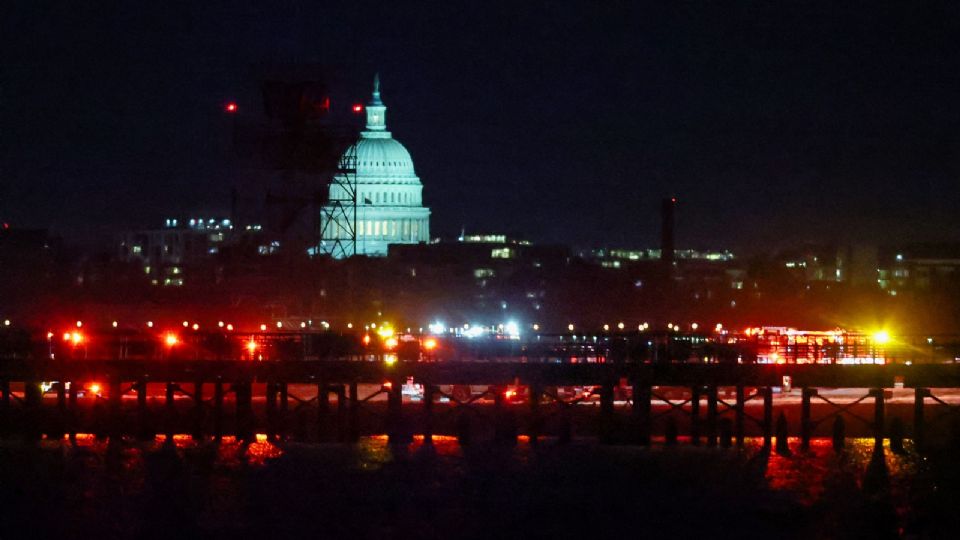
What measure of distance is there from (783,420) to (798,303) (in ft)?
260

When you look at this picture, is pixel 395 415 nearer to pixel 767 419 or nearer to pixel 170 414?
pixel 170 414

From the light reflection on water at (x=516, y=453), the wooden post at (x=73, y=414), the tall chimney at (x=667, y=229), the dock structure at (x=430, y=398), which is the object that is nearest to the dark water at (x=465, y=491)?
the light reflection on water at (x=516, y=453)

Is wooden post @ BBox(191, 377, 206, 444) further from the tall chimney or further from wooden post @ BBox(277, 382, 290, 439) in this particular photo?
the tall chimney

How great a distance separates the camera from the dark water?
59.8 metres

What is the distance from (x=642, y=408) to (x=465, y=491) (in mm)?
10342

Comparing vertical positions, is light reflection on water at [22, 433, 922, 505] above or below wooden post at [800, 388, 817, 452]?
below

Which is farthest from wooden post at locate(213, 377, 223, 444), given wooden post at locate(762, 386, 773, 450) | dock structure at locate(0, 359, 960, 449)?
wooden post at locate(762, 386, 773, 450)

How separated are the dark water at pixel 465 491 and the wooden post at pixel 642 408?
66 cm

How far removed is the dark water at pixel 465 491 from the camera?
59812mm

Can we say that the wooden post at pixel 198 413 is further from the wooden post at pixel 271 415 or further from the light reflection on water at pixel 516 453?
the wooden post at pixel 271 415

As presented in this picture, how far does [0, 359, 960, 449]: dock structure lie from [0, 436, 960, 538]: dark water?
1.05 m

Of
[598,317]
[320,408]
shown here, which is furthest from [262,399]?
[598,317]

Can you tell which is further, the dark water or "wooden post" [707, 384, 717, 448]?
"wooden post" [707, 384, 717, 448]

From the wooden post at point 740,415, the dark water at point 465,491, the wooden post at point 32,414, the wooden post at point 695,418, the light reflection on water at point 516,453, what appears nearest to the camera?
the dark water at point 465,491
